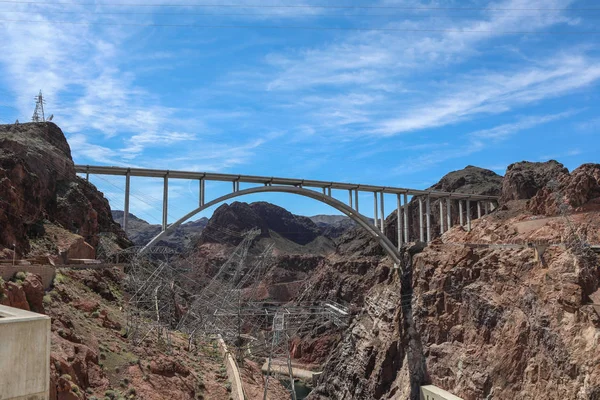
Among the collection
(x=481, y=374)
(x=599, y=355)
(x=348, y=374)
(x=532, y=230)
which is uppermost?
(x=532, y=230)

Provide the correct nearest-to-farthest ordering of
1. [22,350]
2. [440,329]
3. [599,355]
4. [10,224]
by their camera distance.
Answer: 1. [22,350]
2. [599,355]
3. [10,224]
4. [440,329]

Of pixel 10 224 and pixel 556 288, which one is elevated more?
pixel 10 224

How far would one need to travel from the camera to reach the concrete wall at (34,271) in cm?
2231

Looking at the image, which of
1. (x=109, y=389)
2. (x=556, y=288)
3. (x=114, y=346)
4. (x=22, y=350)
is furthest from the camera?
(x=556, y=288)

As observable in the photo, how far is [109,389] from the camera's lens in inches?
837

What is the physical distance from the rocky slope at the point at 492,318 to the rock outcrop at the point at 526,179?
13.1 feet

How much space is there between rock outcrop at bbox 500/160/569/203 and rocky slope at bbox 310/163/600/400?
4.00 metres

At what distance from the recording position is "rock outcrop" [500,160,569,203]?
215ft

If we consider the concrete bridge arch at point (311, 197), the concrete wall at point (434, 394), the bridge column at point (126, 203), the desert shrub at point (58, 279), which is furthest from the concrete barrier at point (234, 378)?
the concrete wall at point (434, 394)

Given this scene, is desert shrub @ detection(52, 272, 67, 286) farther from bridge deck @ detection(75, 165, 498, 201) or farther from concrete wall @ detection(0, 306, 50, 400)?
concrete wall @ detection(0, 306, 50, 400)

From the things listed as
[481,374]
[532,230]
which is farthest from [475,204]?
[481,374]

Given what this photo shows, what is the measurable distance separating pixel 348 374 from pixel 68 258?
30.2 metres

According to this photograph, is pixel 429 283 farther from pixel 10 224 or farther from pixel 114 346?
pixel 10 224

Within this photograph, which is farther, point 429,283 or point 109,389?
point 429,283
